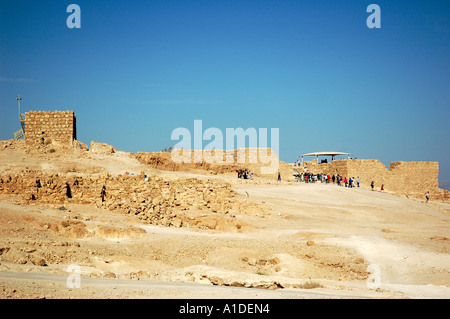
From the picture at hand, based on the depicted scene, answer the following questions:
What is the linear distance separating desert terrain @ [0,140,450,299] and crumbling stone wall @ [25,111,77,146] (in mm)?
3124

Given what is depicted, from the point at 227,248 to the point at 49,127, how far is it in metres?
17.3

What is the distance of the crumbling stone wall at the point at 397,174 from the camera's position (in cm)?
3070

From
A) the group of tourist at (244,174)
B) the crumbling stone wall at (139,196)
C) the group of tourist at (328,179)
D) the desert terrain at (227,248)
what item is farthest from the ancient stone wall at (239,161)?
the crumbling stone wall at (139,196)

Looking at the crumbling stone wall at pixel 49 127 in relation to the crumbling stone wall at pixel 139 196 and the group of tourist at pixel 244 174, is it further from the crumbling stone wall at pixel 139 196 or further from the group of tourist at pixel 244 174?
the group of tourist at pixel 244 174

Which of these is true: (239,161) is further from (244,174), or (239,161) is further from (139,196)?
(139,196)

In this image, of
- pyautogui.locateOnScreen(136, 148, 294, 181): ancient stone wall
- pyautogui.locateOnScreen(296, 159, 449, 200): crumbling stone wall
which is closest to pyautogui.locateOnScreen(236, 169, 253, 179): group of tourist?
pyautogui.locateOnScreen(136, 148, 294, 181): ancient stone wall

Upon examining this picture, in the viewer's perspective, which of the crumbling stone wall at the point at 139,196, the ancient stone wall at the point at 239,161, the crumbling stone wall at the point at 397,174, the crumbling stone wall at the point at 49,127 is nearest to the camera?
the crumbling stone wall at the point at 139,196

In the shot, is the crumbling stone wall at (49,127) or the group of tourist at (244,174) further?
the group of tourist at (244,174)

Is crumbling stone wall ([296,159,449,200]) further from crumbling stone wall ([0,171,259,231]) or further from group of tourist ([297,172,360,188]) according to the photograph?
crumbling stone wall ([0,171,259,231])

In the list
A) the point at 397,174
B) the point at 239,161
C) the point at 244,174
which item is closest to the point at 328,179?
the point at 397,174

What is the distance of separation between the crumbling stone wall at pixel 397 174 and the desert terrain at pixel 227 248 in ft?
27.2
